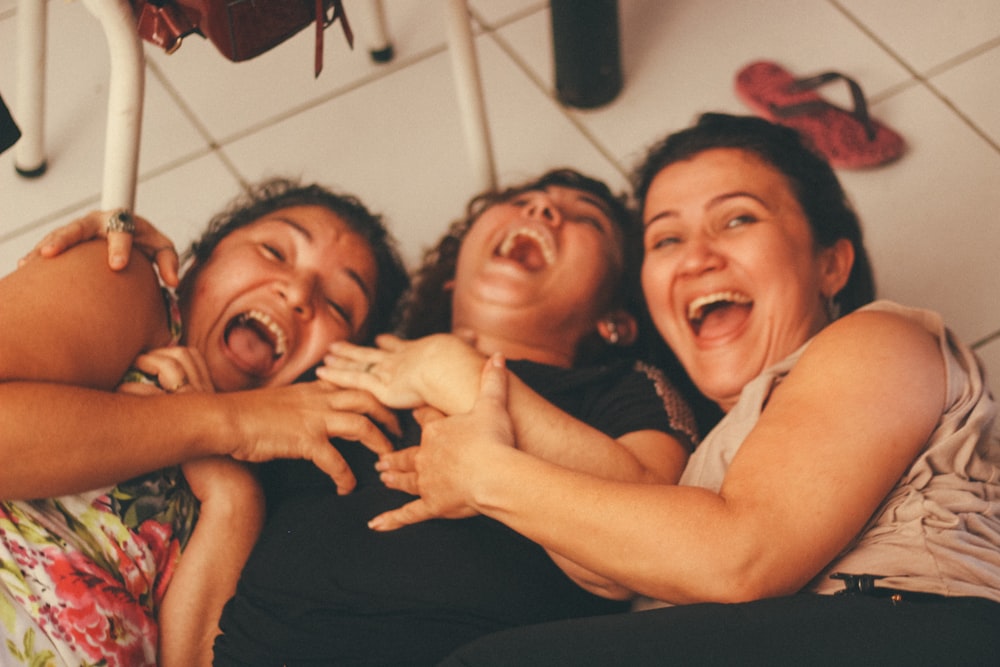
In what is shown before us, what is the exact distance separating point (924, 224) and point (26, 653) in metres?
1.42

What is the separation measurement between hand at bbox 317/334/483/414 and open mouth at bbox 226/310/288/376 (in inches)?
3.6

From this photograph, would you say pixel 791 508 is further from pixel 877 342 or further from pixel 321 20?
pixel 321 20

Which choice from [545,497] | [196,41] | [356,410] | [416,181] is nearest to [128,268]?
[356,410]

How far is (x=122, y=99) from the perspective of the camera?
54.7 inches

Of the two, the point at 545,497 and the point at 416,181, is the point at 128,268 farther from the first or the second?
the point at 416,181

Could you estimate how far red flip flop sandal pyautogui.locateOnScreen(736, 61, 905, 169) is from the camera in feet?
6.11

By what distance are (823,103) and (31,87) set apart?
131 cm

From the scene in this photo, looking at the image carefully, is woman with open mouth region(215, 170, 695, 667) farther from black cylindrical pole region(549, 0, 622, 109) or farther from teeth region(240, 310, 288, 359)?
black cylindrical pole region(549, 0, 622, 109)

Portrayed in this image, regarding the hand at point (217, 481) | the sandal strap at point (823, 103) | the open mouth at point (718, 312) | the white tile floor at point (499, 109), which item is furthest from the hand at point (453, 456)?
the sandal strap at point (823, 103)

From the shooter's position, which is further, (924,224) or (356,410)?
(924,224)

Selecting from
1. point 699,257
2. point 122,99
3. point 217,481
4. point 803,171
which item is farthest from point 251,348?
point 803,171

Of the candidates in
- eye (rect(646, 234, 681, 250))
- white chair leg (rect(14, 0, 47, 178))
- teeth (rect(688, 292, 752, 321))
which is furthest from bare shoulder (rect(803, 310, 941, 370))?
white chair leg (rect(14, 0, 47, 178))

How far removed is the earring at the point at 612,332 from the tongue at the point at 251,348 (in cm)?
45

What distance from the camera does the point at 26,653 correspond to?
1085 millimetres
